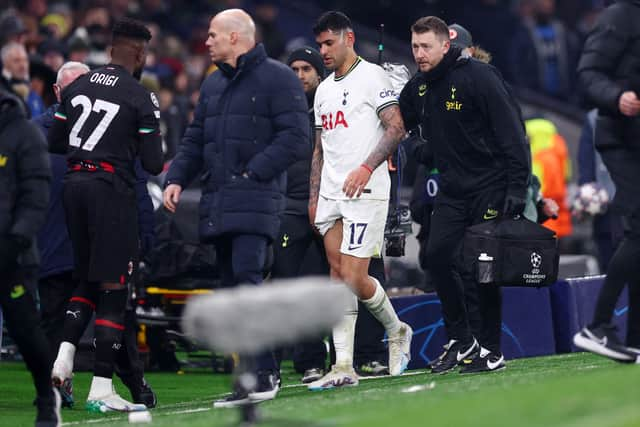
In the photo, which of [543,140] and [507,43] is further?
[507,43]

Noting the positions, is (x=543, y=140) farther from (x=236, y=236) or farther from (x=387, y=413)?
(x=387, y=413)

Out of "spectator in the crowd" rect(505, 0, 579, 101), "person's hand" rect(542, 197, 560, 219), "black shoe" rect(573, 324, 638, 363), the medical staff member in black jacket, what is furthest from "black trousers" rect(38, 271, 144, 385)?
"spectator in the crowd" rect(505, 0, 579, 101)

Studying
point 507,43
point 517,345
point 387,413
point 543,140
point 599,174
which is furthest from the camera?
point 507,43

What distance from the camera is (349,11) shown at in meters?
24.8

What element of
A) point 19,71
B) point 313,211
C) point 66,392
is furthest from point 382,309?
point 19,71

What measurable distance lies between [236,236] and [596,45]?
8.01 feet

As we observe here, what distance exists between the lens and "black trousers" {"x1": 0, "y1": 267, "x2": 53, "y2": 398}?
28.3 ft

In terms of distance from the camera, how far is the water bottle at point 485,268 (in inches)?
415

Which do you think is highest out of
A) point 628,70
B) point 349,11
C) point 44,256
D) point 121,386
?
point 349,11

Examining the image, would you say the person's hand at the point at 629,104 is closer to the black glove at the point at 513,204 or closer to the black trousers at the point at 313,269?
the black glove at the point at 513,204

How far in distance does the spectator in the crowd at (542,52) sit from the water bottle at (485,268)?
1279 cm

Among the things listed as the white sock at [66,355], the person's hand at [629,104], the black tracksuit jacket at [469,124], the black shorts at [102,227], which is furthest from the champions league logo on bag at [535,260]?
the white sock at [66,355]

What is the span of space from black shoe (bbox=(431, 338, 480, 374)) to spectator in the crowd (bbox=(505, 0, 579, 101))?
1210cm

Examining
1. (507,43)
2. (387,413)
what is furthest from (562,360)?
(507,43)
